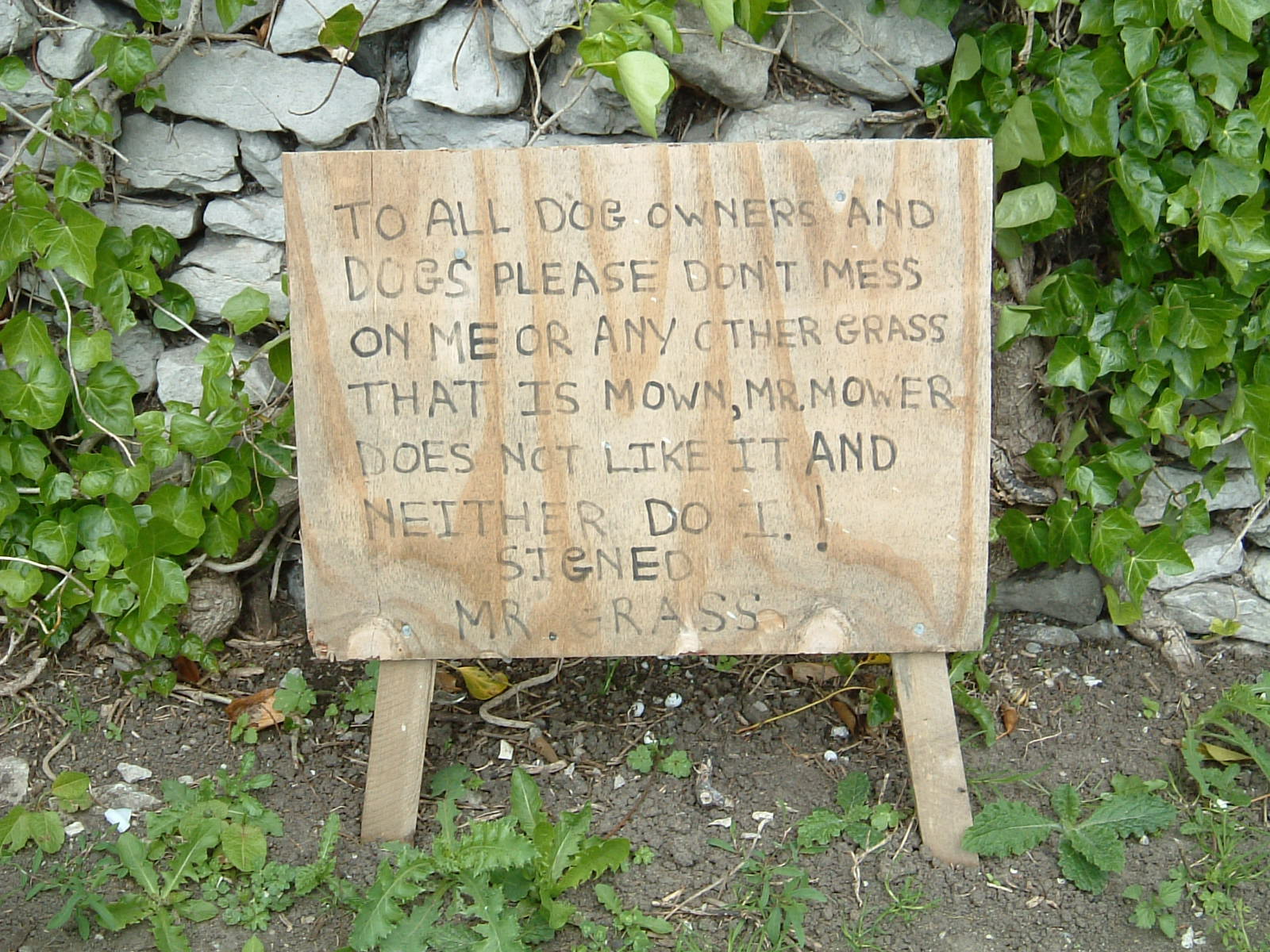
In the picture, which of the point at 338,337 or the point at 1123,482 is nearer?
the point at 338,337

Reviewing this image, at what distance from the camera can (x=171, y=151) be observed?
2150mm

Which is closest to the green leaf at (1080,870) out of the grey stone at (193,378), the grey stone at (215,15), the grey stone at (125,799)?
the grey stone at (125,799)

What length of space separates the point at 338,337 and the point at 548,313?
32 centimetres

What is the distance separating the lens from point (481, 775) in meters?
2.13

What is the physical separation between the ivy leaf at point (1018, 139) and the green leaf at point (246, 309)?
135 centimetres

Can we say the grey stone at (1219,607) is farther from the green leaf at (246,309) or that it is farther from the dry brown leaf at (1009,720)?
the green leaf at (246,309)

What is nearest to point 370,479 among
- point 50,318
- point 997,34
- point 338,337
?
point 338,337

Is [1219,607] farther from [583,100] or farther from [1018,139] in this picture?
[583,100]

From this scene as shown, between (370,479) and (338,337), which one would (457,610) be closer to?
(370,479)

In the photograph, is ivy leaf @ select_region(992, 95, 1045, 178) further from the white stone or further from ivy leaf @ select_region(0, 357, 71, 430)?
Answer: the white stone

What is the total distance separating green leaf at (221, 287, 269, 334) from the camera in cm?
206

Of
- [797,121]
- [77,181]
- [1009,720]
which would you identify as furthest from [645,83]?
[1009,720]

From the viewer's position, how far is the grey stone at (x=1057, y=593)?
8.02 feet

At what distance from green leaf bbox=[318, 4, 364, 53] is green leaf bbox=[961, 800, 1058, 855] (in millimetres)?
1714
